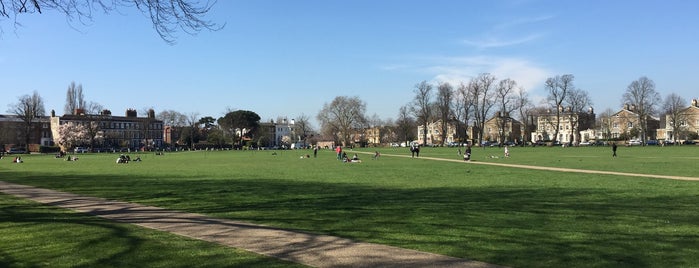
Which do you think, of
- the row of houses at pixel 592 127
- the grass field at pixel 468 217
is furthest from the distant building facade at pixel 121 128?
the grass field at pixel 468 217

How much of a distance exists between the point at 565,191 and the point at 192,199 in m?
11.0

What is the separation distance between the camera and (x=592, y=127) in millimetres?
149125

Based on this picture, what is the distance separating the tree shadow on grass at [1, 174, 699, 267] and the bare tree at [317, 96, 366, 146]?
353 ft

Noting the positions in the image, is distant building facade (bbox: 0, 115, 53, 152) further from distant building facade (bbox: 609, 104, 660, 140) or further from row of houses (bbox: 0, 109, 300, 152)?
distant building facade (bbox: 609, 104, 660, 140)

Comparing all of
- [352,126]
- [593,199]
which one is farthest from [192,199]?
[352,126]

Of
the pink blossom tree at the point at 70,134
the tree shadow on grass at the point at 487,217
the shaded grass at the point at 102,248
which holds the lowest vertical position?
the tree shadow on grass at the point at 487,217

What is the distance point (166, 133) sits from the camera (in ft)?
537

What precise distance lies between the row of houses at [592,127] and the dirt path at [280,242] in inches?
3960

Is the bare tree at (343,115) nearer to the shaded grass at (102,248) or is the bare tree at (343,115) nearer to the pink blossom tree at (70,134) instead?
the pink blossom tree at (70,134)

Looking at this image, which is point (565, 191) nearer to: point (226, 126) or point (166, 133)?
point (226, 126)

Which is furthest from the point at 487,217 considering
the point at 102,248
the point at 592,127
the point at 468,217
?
the point at 592,127

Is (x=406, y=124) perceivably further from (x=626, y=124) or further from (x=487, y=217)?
(x=487, y=217)

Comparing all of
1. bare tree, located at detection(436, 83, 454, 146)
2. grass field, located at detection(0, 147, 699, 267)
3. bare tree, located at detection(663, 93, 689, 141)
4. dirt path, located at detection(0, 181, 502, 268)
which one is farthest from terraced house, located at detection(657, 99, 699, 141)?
dirt path, located at detection(0, 181, 502, 268)

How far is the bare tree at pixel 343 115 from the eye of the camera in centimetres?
12488
